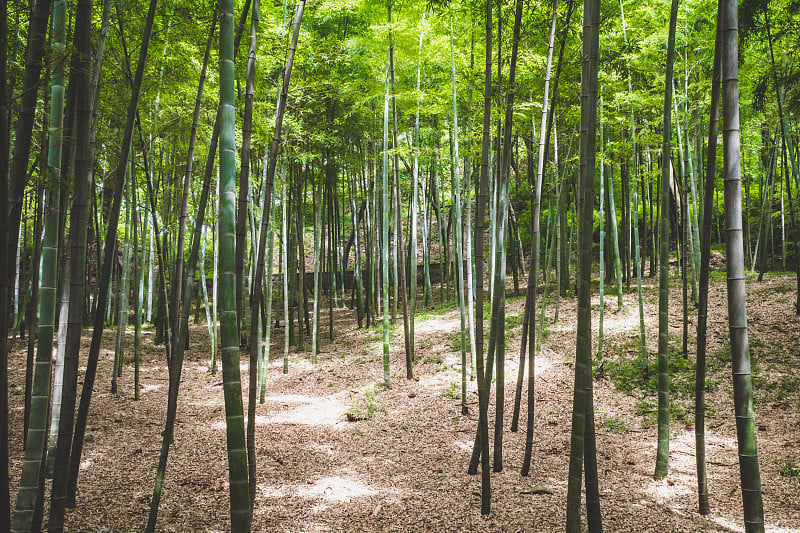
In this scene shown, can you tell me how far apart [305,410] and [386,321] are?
1.75 metres

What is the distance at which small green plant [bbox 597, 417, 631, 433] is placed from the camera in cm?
520

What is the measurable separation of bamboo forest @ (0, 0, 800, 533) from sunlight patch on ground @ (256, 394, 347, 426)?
0.18 ft

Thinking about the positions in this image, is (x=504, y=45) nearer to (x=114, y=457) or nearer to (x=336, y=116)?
(x=336, y=116)

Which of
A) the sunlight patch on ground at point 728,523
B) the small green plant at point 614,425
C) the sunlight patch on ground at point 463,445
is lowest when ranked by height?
the sunlight patch on ground at point 463,445

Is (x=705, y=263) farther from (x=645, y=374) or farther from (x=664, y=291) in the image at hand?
(x=645, y=374)

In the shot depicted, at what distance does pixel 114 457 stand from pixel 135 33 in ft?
13.5

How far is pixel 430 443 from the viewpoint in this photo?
16.5 ft

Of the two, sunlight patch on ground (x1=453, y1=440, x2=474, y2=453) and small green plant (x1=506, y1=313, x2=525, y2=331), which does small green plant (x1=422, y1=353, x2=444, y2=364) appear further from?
sunlight patch on ground (x1=453, y1=440, x2=474, y2=453)

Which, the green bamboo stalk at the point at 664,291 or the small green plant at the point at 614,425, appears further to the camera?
the small green plant at the point at 614,425

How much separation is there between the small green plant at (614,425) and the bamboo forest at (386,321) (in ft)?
0.12

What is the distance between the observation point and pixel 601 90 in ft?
19.5

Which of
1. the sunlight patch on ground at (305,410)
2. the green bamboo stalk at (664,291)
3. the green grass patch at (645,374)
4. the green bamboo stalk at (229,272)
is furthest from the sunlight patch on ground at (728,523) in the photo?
the sunlight patch on ground at (305,410)

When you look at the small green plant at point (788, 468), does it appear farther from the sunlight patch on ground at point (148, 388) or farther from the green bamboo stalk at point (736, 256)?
the sunlight patch on ground at point (148, 388)

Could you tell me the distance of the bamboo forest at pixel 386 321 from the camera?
6.87ft
